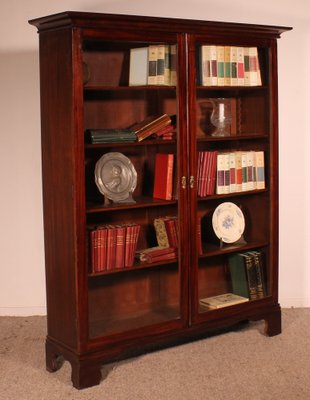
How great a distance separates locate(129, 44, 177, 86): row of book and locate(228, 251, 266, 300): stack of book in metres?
1.15

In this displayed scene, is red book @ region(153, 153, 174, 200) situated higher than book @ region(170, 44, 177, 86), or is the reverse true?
book @ region(170, 44, 177, 86)

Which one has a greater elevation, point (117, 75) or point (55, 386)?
point (117, 75)

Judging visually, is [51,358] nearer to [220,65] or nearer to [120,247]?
[120,247]

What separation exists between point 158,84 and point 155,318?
1.25m

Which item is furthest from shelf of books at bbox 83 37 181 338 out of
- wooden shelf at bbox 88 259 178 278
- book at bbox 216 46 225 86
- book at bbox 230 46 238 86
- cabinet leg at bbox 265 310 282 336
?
cabinet leg at bbox 265 310 282 336

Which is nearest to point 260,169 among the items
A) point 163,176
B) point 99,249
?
point 163,176

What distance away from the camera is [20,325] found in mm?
4422

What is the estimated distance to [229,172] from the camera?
159 inches

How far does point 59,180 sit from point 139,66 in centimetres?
73

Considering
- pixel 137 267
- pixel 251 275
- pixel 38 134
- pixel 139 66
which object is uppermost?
pixel 139 66

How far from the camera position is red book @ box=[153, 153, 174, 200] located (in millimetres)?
3771

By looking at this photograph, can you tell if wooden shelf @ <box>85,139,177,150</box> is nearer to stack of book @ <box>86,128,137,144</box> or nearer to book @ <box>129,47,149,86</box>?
stack of book @ <box>86,128,137,144</box>

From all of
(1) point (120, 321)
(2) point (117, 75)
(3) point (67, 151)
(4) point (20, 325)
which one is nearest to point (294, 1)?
A: (2) point (117, 75)

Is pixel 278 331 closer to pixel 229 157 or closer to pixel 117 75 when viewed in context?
pixel 229 157
